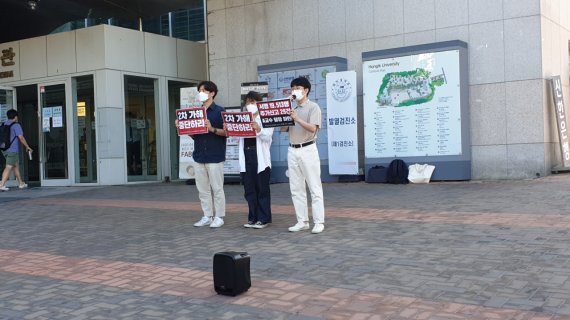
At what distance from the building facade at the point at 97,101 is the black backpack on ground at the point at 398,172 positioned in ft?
22.4

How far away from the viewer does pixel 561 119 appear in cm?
1202

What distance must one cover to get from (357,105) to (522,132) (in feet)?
12.2

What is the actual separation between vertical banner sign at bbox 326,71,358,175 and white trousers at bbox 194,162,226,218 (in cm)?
579

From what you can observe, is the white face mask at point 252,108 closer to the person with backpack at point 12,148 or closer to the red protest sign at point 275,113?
the red protest sign at point 275,113

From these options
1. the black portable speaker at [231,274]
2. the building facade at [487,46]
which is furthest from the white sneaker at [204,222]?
the building facade at [487,46]

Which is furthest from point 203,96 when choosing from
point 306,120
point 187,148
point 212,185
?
point 187,148

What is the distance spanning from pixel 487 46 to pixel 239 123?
7126 millimetres

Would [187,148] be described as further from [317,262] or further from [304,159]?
[317,262]

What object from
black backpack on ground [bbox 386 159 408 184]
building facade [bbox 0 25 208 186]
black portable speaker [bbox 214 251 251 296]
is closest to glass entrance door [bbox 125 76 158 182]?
building facade [bbox 0 25 208 186]

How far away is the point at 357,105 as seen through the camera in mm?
13594

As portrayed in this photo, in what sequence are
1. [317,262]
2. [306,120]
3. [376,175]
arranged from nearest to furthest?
[317,262] < [306,120] < [376,175]

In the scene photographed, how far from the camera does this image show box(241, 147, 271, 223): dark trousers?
745 cm

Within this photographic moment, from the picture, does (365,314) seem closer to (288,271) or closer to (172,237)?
(288,271)

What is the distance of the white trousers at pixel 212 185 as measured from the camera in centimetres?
769
